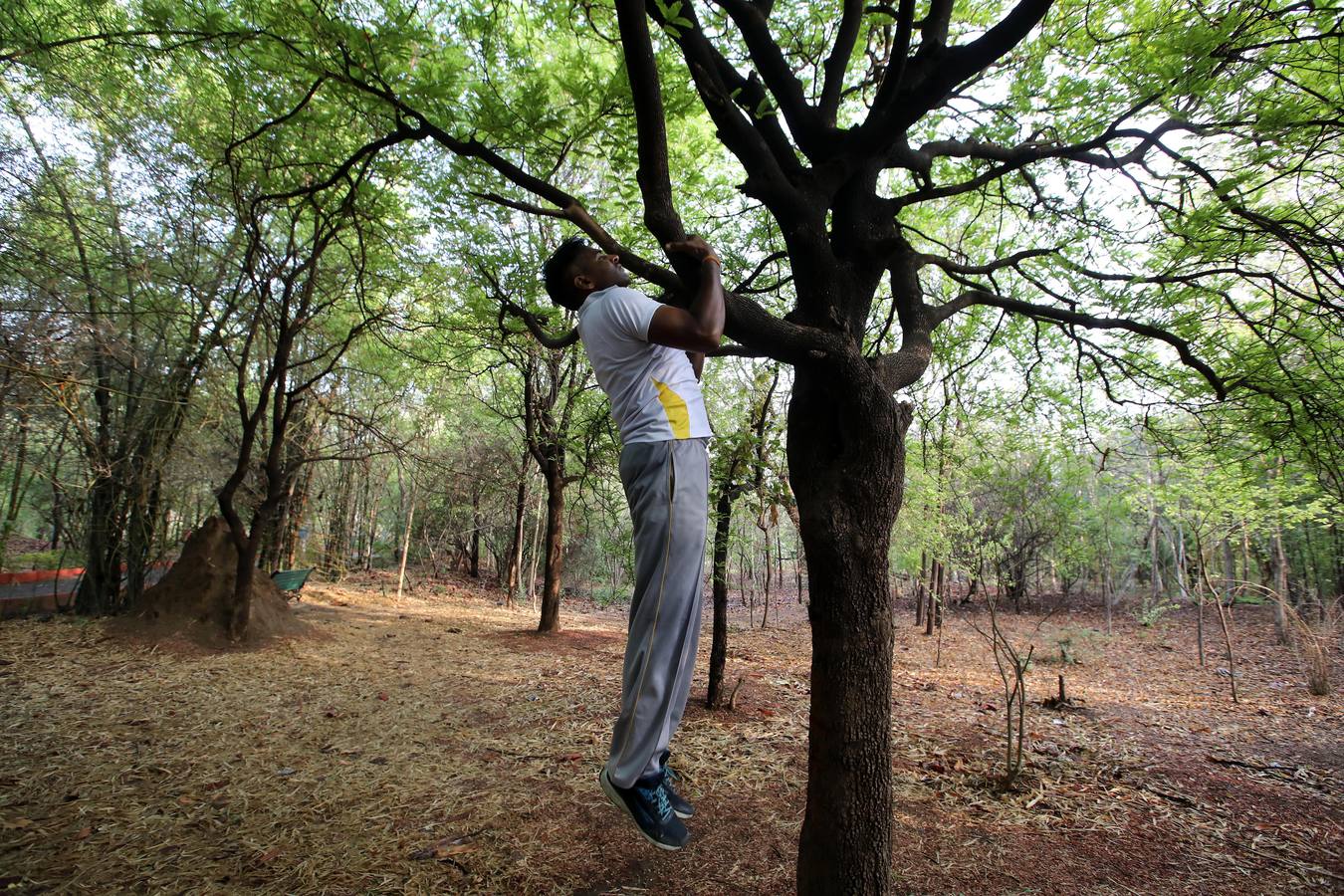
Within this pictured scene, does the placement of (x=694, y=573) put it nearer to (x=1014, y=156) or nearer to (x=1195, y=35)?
(x=1014, y=156)

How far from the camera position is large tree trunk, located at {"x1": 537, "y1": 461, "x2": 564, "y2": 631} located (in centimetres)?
817

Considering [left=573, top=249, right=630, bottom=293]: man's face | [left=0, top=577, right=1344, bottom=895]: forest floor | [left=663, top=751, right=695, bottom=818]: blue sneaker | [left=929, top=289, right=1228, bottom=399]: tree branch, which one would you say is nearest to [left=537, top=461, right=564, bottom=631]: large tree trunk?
[left=0, top=577, right=1344, bottom=895]: forest floor

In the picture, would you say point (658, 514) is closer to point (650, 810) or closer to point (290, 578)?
point (650, 810)

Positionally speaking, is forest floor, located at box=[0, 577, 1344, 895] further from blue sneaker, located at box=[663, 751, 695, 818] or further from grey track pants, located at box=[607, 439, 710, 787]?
grey track pants, located at box=[607, 439, 710, 787]

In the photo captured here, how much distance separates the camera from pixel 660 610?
5.23 feet

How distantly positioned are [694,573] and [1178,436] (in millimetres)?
3436

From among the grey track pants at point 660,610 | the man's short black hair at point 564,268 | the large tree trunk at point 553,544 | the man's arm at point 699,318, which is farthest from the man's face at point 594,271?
the large tree trunk at point 553,544

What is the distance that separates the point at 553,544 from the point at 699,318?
7172 millimetres

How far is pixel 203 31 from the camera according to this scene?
7.36 ft

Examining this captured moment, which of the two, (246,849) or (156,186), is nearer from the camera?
(246,849)

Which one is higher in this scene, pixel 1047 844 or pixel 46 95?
pixel 46 95

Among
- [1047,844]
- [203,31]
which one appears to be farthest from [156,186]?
[1047,844]

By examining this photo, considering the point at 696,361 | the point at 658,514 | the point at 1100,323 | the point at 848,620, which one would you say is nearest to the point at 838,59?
the point at 696,361

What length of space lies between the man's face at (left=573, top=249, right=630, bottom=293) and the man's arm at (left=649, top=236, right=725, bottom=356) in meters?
0.33
